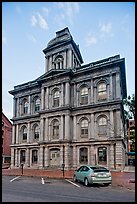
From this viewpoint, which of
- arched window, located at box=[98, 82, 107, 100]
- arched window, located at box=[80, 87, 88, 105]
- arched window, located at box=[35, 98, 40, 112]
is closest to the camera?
arched window, located at box=[98, 82, 107, 100]

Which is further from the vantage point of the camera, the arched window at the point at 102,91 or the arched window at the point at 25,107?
the arched window at the point at 25,107

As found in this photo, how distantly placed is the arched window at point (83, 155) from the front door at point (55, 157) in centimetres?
304

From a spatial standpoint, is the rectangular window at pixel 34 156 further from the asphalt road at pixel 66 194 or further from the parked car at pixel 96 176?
the asphalt road at pixel 66 194

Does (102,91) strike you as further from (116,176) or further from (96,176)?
(96,176)

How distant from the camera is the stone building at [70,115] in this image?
92.5 feet

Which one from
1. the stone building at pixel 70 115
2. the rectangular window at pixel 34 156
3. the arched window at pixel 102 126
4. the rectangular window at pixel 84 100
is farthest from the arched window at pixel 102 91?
the rectangular window at pixel 34 156

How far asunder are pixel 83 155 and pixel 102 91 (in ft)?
29.0

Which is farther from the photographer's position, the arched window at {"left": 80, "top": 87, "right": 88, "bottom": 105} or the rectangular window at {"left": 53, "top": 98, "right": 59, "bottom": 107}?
the rectangular window at {"left": 53, "top": 98, "right": 59, "bottom": 107}

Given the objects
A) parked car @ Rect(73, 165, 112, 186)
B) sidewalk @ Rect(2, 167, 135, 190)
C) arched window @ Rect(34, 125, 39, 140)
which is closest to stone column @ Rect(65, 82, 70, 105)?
arched window @ Rect(34, 125, 39, 140)

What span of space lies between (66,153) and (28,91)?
1307 cm

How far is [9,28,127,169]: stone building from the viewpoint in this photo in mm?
28188

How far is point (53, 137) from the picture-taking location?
31453 millimetres

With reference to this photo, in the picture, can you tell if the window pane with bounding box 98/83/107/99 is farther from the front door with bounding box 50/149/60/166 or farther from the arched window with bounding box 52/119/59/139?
the front door with bounding box 50/149/60/166

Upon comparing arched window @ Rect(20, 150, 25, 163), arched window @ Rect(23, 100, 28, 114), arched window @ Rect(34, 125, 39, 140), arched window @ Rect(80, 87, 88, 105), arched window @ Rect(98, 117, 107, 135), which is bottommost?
arched window @ Rect(20, 150, 25, 163)
